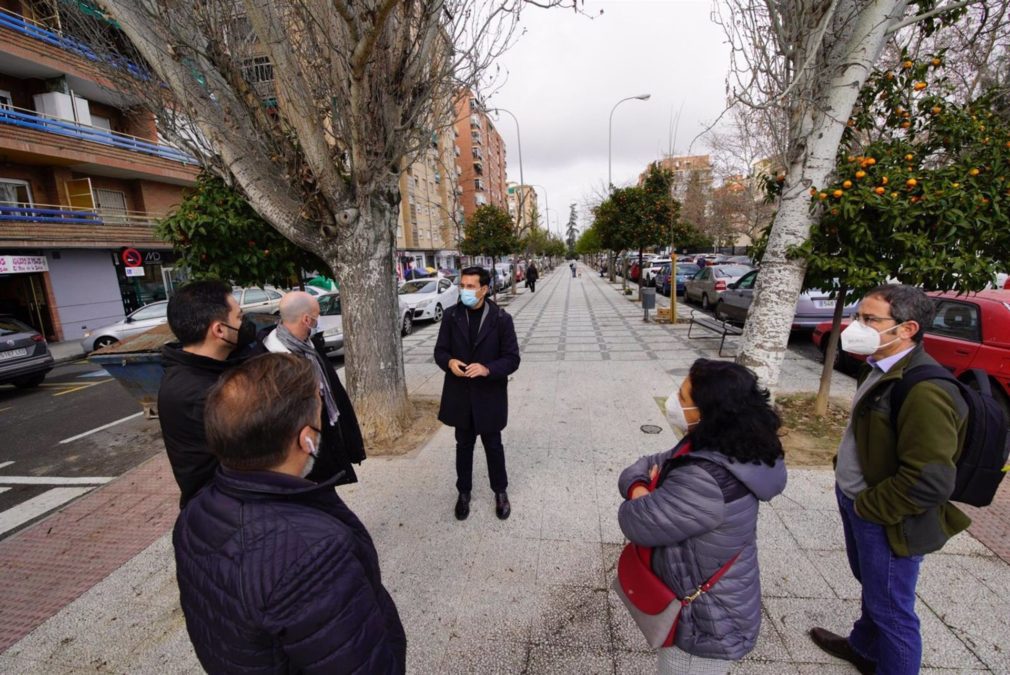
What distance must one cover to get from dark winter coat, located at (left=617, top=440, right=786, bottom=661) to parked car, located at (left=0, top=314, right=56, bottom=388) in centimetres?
1163

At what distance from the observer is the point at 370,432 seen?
506cm

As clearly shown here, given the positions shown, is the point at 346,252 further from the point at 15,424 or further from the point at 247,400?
the point at 15,424

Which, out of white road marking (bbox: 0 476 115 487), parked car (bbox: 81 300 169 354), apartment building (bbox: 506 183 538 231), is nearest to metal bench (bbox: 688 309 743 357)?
white road marking (bbox: 0 476 115 487)

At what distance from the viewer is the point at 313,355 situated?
260 centimetres

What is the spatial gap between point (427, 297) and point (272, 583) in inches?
561

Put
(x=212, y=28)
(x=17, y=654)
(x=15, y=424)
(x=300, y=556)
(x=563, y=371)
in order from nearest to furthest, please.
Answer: (x=300, y=556), (x=17, y=654), (x=212, y=28), (x=15, y=424), (x=563, y=371)

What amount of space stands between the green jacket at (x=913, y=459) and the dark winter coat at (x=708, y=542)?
0.57 m

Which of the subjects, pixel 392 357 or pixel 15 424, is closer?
pixel 392 357

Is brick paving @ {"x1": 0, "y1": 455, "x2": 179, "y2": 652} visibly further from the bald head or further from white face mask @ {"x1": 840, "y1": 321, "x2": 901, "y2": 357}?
white face mask @ {"x1": 840, "y1": 321, "x2": 901, "y2": 357}

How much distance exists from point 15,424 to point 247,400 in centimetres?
906

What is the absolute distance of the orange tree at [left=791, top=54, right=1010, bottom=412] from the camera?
3797 millimetres

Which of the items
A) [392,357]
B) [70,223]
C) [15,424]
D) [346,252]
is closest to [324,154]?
[346,252]

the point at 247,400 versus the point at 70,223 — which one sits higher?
the point at 70,223

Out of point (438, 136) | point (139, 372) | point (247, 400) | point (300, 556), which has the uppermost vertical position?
point (438, 136)
